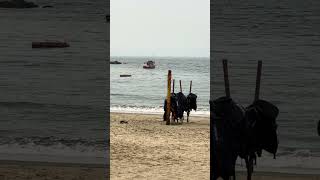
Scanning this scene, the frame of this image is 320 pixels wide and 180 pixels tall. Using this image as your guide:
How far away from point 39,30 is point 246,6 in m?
20.0

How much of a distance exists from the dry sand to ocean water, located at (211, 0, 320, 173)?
1.26 metres

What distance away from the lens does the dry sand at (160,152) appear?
27.8 feet

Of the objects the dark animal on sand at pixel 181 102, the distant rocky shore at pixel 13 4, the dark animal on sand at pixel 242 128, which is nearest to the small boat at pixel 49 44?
the distant rocky shore at pixel 13 4

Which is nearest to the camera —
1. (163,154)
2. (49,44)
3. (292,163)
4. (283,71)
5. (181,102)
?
(163,154)

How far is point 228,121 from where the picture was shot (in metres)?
4.17

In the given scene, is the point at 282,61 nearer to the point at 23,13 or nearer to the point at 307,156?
the point at 23,13

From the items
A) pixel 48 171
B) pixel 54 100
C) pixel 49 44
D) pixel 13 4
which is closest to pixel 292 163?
pixel 48 171

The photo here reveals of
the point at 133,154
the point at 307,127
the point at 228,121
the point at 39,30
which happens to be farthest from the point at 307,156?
the point at 39,30

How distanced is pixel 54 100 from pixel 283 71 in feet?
A: 45.2

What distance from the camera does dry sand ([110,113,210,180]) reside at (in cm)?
848

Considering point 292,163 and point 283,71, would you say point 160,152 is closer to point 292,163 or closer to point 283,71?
point 292,163

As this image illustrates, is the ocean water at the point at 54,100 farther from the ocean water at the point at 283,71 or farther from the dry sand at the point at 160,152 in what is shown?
the ocean water at the point at 283,71

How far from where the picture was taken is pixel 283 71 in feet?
102

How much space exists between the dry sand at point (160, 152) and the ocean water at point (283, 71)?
4.13 ft
